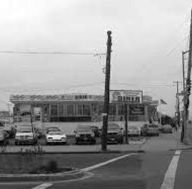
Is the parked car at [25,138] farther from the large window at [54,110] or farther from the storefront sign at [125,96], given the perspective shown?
the large window at [54,110]

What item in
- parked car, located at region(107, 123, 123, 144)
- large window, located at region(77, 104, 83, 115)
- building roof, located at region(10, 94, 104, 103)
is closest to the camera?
parked car, located at region(107, 123, 123, 144)

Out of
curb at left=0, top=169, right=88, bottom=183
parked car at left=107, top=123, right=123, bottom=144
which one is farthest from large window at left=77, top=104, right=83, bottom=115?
curb at left=0, top=169, right=88, bottom=183

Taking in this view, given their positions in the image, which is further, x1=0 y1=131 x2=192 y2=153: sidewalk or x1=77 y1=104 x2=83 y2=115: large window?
x1=77 y1=104 x2=83 y2=115: large window

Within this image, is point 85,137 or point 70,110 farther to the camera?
point 70,110

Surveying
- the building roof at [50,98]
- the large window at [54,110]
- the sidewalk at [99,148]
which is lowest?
the sidewalk at [99,148]

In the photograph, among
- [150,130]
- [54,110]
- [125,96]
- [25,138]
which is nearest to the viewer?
[25,138]

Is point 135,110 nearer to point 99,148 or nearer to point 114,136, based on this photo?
point 114,136

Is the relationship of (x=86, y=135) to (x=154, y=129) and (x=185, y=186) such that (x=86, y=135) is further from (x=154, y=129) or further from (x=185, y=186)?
(x=185, y=186)

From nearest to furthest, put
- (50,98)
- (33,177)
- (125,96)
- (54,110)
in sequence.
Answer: (33,177)
(125,96)
(50,98)
(54,110)

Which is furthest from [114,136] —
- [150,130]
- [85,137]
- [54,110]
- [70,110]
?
[54,110]

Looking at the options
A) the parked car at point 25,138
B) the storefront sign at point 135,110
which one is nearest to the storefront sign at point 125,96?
the parked car at point 25,138

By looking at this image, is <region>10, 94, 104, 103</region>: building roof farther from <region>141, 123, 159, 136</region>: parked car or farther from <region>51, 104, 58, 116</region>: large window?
<region>141, 123, 159, 136</region>: parked car

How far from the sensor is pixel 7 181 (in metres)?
18.6

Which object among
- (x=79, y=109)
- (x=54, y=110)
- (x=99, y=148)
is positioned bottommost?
(x=99, y=148)
